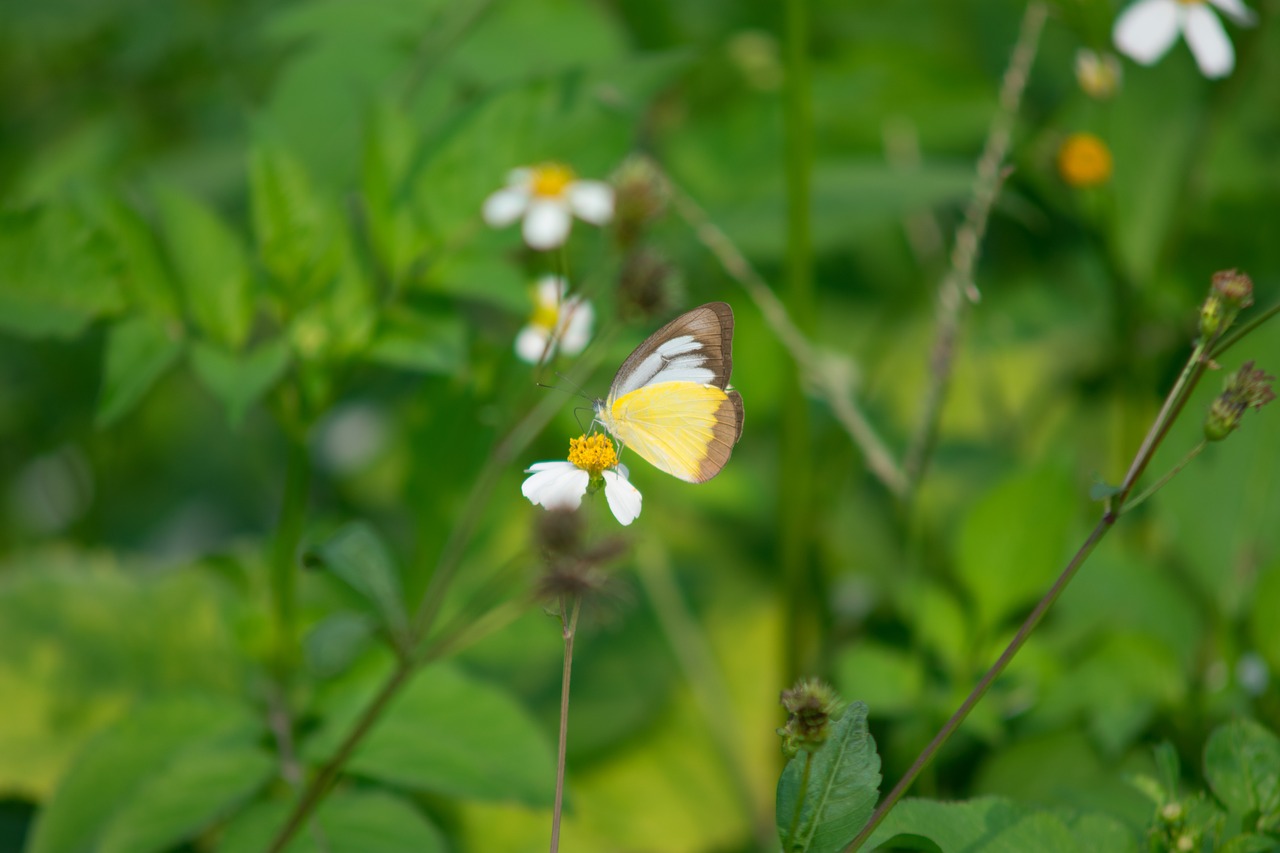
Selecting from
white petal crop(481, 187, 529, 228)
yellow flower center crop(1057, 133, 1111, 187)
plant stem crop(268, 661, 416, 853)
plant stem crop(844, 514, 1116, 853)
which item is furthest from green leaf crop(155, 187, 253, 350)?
yellow flower center crop(1057, 133, 1111, 187)

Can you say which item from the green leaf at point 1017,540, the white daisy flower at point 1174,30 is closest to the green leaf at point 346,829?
the green leaf at point 1017,540

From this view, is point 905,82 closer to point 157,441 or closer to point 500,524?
point 500,524

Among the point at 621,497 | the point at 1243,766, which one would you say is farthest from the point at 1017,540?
the point at 621,497

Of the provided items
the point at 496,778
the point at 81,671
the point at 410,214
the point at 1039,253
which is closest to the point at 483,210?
the point at 410,214

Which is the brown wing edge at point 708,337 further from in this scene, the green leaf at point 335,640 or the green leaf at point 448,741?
the green leaf at point 448,741

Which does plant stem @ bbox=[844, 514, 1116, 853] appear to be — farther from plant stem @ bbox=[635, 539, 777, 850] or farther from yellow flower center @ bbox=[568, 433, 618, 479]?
plant stem @ bbox=[635, 539, 777, 850]

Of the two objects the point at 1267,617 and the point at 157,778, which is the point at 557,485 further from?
the point at 1267,617
